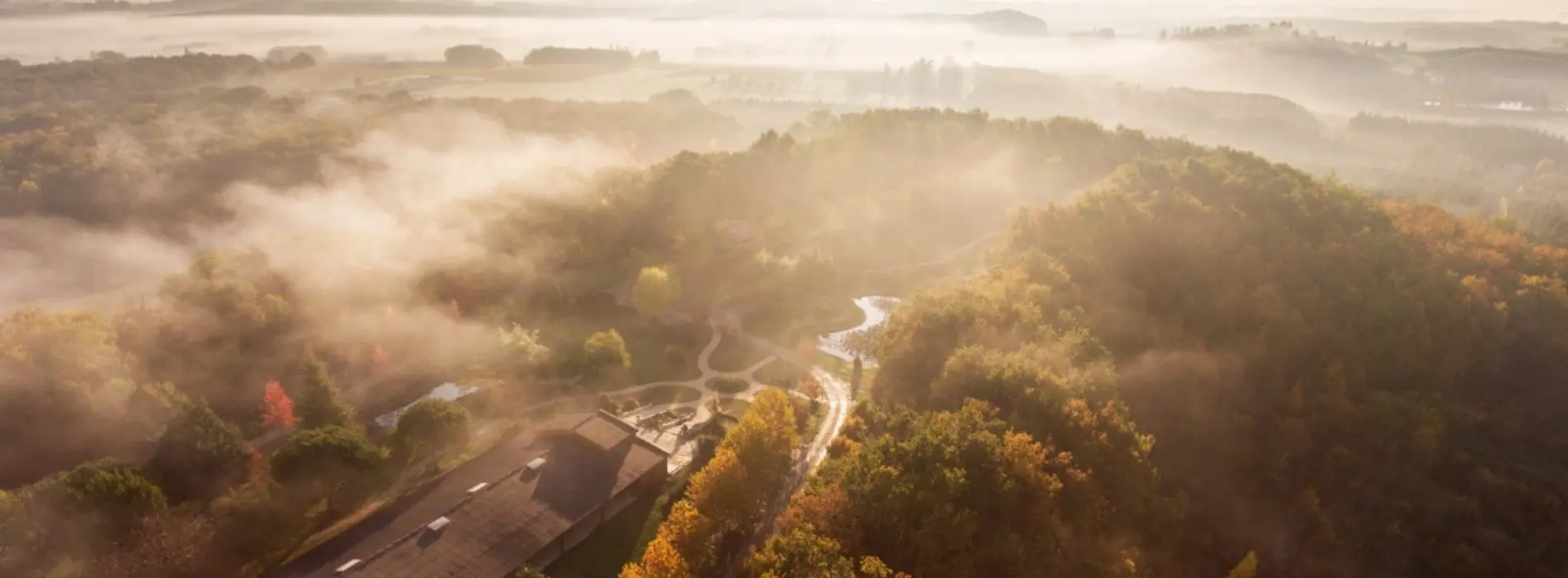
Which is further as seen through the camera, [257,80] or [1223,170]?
[257,80]

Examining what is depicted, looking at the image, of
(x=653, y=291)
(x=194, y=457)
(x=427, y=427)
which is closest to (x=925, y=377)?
(x=427, y=427)

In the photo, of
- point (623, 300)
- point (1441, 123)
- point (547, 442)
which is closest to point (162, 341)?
point (547, 442)

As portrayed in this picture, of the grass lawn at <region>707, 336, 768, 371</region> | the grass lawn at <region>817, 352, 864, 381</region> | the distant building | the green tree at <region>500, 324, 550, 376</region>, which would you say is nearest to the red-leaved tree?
the green tree at <region>500, 324, 550, 376</region>

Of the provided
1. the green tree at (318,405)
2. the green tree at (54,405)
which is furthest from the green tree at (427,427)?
the green tree at (54,405)

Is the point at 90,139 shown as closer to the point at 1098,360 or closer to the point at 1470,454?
the point at 1098,360

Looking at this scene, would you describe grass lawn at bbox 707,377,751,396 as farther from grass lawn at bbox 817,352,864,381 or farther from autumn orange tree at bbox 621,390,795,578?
autumn orange tree at bbox 621,390,795,578
